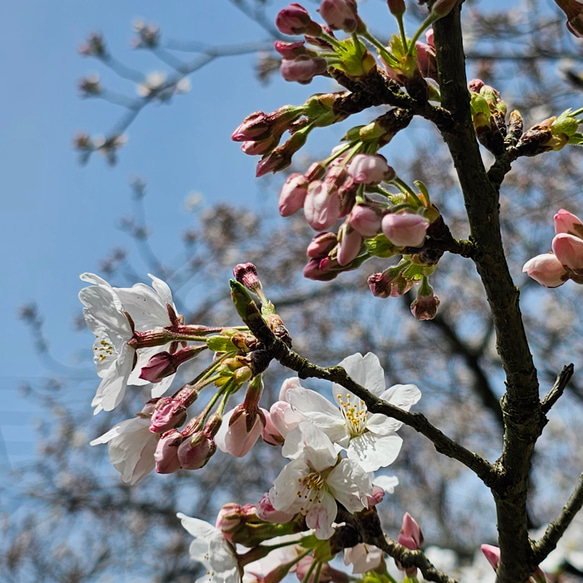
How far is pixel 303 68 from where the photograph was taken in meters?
0.80

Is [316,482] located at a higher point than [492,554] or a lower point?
higher

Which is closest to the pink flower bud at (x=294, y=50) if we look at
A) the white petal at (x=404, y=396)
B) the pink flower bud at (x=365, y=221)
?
the pink flower bud at (x=365, y=221)

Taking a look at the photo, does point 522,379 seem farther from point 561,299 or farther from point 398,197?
point 561,299

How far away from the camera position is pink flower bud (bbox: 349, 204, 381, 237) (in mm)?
765

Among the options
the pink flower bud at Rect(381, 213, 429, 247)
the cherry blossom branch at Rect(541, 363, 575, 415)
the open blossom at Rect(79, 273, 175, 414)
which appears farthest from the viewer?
the open blossom at Rect(79, 273, 175, 414)

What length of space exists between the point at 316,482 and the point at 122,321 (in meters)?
0.40

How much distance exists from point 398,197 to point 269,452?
7559 mm

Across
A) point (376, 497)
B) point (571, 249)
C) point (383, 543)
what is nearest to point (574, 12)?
point (571, 249)

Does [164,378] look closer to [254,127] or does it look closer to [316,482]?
[316,482]

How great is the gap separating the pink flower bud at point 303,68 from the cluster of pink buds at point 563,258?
1.47 feet

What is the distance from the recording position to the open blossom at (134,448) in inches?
37.1

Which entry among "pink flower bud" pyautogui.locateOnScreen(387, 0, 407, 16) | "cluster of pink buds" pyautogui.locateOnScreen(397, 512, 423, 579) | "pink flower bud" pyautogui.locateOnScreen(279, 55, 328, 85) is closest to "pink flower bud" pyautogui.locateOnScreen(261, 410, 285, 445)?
"cluster of pink buds" pyautogui.locateOnScreen(397, 512, 423, 579)

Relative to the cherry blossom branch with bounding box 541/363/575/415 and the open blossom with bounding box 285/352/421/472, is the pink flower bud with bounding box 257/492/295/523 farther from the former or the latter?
the cherry blossom branch with bounding box 541/363/575/415

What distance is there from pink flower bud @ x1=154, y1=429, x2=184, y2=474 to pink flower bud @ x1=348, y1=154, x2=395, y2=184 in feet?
1.50
